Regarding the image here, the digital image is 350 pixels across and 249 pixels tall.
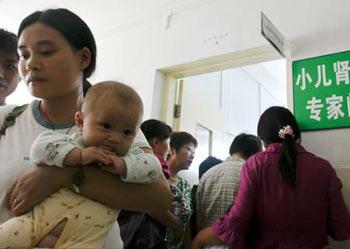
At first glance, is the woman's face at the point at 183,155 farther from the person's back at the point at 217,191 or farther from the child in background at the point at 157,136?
the person's back at the point at 217,191

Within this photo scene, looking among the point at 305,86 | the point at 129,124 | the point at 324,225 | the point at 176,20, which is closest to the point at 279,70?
the point at 176,20

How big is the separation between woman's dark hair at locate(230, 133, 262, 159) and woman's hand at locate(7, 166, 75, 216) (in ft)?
4.56

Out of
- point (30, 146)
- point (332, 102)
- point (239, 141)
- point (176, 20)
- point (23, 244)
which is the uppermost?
point (176, 20)

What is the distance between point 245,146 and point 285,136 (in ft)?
1.30

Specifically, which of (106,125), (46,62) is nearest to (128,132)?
(106,125)

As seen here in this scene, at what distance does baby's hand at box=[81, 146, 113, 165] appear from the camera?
812mm

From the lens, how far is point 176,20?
283cm

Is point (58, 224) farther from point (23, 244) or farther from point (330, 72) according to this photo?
point (330, 72)

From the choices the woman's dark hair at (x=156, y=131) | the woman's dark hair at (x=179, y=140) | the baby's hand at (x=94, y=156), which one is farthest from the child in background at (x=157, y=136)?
the baby's hand at (x=94, y=156)

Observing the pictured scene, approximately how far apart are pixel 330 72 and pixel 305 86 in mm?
162

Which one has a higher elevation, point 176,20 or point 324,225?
point 176,20

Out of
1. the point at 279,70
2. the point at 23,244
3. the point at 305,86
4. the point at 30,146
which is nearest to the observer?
the point at 23,244

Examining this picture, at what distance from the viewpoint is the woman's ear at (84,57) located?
1.01m

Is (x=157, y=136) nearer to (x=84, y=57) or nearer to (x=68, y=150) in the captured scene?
(x=84, y=57)
